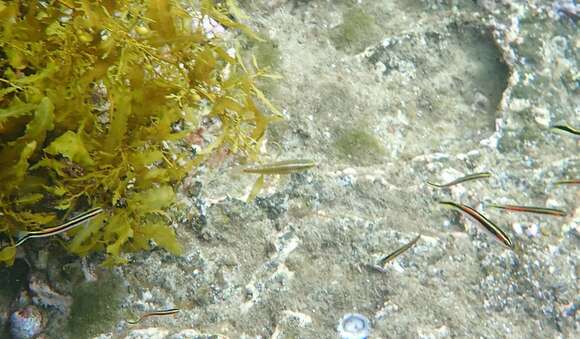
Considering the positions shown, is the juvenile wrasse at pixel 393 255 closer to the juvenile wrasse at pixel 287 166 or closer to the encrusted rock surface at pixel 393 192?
the encrusted rock surface at pixel 393 192

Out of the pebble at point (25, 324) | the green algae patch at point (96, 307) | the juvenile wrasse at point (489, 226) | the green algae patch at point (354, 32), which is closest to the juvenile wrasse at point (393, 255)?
the juvenile wrasse at point (489, 226)

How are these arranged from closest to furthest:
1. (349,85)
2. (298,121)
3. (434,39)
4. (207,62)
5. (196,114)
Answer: (207,62) → (196,114) → (298,121) → (349,85) → (434,39)

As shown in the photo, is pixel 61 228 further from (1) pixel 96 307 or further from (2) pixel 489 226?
(2) pixel 489 226

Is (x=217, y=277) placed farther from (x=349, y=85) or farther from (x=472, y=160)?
(x=472, y=160)

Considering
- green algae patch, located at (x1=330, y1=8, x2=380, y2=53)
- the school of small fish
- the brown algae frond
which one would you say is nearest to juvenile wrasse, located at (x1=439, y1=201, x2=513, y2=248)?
the school of small fish

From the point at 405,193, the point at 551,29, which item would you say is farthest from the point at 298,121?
the point at 551,29

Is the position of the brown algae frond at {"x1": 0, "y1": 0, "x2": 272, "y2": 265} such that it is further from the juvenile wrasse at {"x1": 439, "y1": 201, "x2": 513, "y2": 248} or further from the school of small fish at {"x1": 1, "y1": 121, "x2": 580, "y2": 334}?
the juvenile wrasse at {"x1": 439, "y1": 201, "x2": 513, "y2": 248}

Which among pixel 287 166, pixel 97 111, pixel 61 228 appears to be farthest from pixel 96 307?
pixel 287 166
